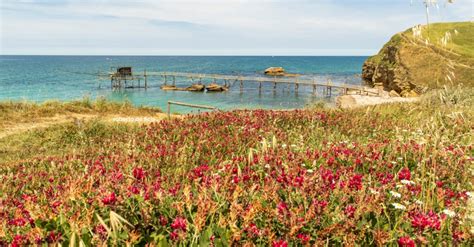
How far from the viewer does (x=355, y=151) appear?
480cm

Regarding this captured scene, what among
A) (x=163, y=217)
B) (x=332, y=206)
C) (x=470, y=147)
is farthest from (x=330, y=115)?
(x=163, y=217)

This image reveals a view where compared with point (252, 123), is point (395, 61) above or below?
above

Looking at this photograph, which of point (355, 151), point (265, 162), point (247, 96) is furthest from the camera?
point (247, 96)

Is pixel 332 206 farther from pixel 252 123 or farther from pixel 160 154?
pixel 252 123

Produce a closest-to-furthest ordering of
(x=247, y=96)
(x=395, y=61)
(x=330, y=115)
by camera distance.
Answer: (x=330, y=115), (x=247, y=96), (x=395, y=61)

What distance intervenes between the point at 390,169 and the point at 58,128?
14.9m

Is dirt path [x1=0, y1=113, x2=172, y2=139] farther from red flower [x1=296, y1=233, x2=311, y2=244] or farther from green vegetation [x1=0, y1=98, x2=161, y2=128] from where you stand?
red flower [x1=296, y1=233, x2=311, y2=244]

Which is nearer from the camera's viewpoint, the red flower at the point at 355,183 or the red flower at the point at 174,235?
the red flower at the point at 174,235

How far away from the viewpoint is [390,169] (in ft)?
13.9

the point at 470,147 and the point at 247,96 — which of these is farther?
the point at 247,96

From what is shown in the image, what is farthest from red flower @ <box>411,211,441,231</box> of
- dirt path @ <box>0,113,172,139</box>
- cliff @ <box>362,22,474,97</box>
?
cliff @ <box>362,22,474,97</box>

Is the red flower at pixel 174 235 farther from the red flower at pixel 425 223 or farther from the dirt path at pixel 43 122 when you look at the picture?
the dirt path at pixel 43 122

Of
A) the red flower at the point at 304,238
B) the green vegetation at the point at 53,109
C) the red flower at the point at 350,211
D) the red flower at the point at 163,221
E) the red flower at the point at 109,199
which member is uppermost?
the red flower at the point at 109,199

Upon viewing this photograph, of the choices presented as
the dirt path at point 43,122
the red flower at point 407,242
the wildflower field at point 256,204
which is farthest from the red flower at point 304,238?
the dirt path at point 43,122
